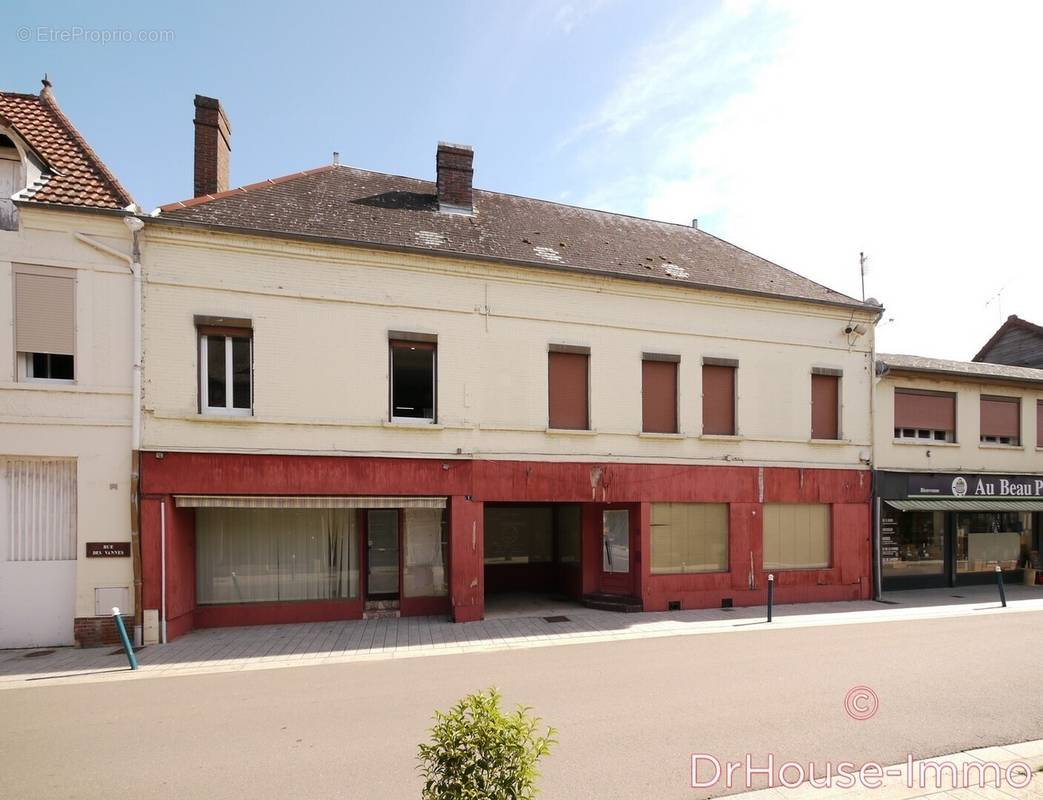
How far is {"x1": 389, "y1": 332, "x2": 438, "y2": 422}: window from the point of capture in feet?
36.7

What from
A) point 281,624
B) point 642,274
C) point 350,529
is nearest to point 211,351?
point 350,529

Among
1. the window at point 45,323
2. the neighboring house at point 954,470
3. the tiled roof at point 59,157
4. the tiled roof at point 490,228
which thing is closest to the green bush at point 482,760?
the tiled roof at point 490,228

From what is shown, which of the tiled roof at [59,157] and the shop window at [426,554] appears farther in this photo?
the shop window at [426,554]

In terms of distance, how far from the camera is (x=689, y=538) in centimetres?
1266

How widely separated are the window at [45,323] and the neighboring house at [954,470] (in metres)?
17.2

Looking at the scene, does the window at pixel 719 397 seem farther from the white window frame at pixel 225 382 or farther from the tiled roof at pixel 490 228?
the white window frame at pixel 225 382

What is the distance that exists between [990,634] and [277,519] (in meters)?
13.3

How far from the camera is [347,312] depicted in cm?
1086

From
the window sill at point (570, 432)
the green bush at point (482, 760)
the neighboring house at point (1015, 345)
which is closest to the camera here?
the green bush at point (482, 760)

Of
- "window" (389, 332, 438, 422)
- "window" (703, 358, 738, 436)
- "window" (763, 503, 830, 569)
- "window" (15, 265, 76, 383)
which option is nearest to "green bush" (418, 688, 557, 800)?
"window" (389, 332, 438, 422)

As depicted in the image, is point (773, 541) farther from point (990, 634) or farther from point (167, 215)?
point (167, 215)

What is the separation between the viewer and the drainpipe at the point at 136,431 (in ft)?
31.3

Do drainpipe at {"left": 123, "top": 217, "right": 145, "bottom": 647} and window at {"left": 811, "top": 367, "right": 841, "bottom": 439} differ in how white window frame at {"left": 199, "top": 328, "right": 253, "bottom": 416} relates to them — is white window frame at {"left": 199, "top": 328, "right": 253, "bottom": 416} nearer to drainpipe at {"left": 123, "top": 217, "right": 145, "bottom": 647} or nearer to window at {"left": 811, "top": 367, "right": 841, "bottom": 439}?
drainpipe at {"left": 123, "top": 217, "right": 145, "bottom": 647}

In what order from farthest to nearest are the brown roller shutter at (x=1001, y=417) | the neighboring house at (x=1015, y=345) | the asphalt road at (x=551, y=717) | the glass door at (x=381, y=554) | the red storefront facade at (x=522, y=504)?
the neighboring house at (x=1015, y=345), the brown roller shutter at (x=1001, y=417), the glass door at (x=381, y=554), the red storefront facade at (x=522, y=504), the asphalt road at (x=551, y=717)
